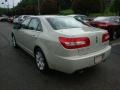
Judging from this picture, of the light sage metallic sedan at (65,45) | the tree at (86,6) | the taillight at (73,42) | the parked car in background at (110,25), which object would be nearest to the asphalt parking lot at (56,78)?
the light sage metallic sedan at (65,45)

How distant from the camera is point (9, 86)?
441cm

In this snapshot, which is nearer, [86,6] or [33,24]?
[33,24]

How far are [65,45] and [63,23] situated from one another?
1.26 meters

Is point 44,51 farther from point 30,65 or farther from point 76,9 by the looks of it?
point 76,9

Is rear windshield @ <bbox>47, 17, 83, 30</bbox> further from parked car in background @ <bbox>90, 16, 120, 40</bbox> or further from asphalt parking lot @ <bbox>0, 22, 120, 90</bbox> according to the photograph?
parked car in background @ <bbox>90, 16, 120, 40</bbox>

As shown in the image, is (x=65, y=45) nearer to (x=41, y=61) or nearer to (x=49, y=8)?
(x=41, y=61)

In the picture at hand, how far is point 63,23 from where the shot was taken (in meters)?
5.24

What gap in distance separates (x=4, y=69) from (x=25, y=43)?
1.13m

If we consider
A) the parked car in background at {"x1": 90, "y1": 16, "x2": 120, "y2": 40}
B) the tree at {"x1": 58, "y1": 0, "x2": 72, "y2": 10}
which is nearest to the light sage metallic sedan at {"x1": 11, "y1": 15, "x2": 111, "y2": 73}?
the parked car in background at {"x1": 90, "y1": 16, "x2": 120, "y2": 40}

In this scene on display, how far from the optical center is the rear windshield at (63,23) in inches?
197

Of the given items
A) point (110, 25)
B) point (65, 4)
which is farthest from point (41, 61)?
point (65, 4)

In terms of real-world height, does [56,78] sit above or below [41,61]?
below

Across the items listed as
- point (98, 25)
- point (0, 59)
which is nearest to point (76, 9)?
point (98, 25)

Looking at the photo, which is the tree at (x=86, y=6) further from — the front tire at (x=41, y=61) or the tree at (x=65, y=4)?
the tree at (x=65, y=4)
